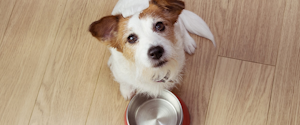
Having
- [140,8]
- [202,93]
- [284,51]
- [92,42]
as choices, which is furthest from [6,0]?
[284,51]

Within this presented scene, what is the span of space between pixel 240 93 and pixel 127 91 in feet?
2.80

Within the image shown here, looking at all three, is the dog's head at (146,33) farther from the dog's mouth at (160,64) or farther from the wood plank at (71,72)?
the wood plank at (71,72)

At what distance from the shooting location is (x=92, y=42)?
6.06ft

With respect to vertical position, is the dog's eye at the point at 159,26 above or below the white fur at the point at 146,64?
above

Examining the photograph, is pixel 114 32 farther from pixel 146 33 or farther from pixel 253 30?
pixel 253 30

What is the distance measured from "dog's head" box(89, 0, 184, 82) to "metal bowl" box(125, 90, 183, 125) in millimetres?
467

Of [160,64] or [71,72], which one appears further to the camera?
[71,72]

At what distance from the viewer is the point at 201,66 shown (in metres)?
1.77

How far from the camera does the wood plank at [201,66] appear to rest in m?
1.69

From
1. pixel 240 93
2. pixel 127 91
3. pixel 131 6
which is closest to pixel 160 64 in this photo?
pixel 131 6

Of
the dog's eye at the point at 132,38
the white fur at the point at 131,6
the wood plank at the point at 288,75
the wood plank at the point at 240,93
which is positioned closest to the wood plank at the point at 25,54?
the white fur at the point at 131,6

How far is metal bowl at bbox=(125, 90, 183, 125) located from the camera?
160 centimetres

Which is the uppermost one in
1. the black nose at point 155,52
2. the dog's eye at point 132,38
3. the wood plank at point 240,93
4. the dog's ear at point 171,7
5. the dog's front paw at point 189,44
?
the dog's ear at point 171,7

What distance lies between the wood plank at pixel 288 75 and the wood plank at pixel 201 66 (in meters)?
0.48
